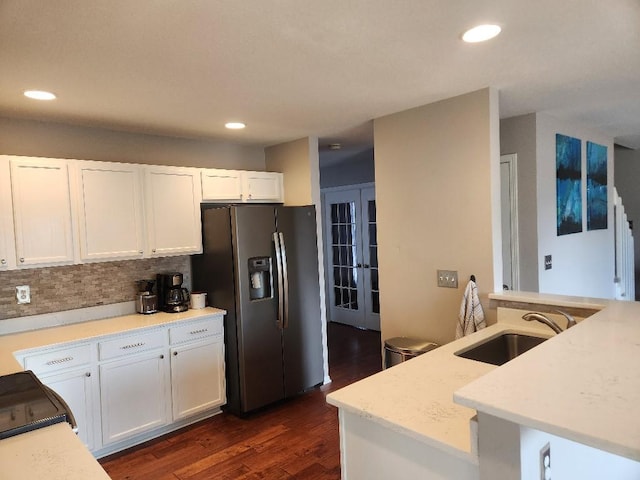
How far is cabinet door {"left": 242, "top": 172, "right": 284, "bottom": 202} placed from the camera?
3.92m

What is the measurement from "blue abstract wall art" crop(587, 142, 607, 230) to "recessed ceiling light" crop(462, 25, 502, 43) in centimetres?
286

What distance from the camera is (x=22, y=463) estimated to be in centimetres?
130

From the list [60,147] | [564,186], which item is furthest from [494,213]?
[60,147]

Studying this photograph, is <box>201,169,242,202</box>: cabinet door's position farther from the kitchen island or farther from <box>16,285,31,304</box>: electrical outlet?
the kitchen island

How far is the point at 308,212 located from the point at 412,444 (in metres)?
2.58

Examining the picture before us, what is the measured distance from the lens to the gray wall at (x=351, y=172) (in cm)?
568

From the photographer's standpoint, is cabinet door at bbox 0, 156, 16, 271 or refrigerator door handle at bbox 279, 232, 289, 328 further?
refrigerator door handle at bbox 279, 232, 289, 328

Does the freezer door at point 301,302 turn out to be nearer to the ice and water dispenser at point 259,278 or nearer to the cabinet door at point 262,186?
the ice and water dispenser at point 259,278

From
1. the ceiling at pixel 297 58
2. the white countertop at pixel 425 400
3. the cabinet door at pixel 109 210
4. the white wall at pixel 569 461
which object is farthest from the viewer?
the cabinet door at pixel 109 210

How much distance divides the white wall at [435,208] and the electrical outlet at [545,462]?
5.12ft

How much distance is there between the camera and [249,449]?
296 cm

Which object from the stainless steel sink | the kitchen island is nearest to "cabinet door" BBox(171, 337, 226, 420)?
the kitchen island

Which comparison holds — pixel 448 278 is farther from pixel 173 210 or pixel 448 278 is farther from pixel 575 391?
pixel 173 210

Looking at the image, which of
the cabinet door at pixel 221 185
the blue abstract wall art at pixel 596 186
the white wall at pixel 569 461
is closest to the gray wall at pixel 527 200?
the blue abstract wall art at pixel 596 186
